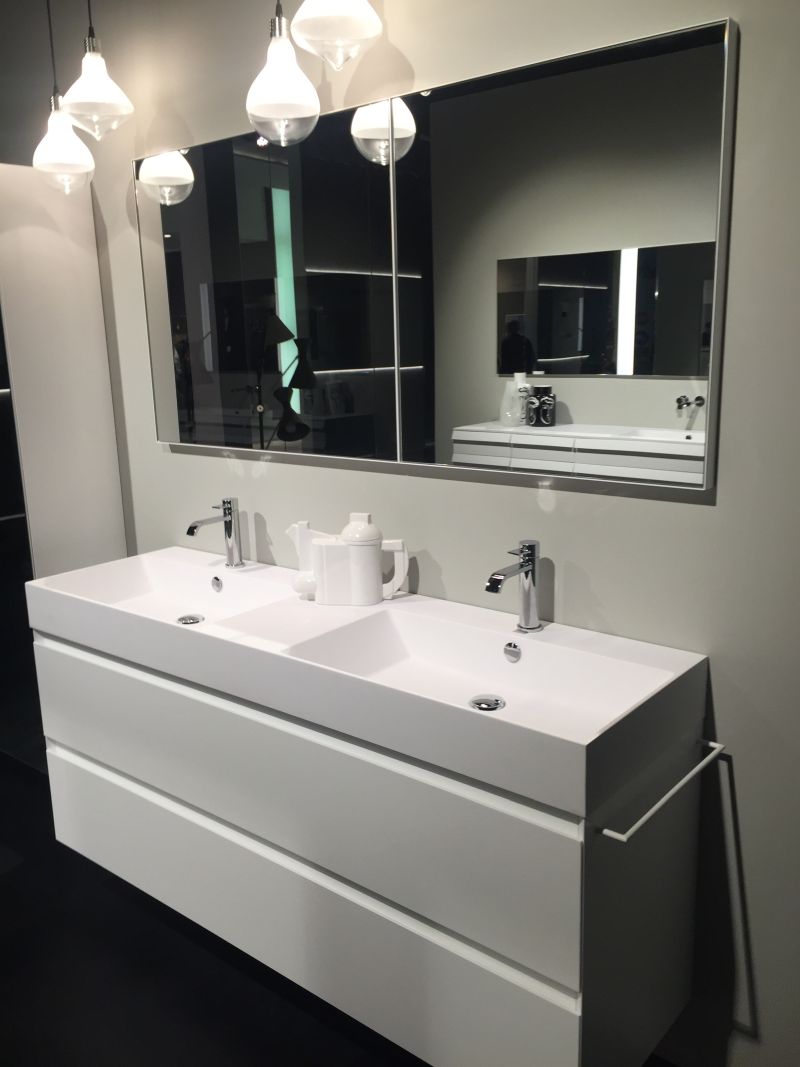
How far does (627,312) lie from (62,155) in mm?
1589

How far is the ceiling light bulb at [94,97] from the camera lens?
222cm

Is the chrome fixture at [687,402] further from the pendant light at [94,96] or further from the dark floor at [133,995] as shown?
the pendant light at [94,96]

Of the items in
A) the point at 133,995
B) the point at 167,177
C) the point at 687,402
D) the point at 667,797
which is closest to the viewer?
the point at 667,797

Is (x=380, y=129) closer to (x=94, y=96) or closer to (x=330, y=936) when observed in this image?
(x=94, y=96)

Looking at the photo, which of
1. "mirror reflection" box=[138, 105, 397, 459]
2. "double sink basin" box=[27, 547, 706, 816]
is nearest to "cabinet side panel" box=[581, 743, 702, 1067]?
"double sink basin" box=[27, 547, 706, 816]

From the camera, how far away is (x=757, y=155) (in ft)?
4.96

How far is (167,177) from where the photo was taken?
8.21ft

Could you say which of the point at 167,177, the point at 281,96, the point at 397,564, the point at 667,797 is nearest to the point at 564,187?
the point at 281,96

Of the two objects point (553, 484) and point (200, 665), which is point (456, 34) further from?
point (200, 665)

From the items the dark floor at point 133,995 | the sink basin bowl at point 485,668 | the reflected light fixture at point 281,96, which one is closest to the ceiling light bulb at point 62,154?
the reflected light fixture at point 281,96

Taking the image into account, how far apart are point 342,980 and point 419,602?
2.62 feet

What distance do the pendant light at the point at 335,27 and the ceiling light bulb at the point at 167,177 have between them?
2.43ft

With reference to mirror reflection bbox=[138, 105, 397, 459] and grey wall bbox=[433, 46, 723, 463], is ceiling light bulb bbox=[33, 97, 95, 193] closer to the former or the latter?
mirror reflection bbox=[138, 105, 397, 459]

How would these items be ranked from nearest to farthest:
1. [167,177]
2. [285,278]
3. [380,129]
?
[380,129] → [285,278] → [167,177]
